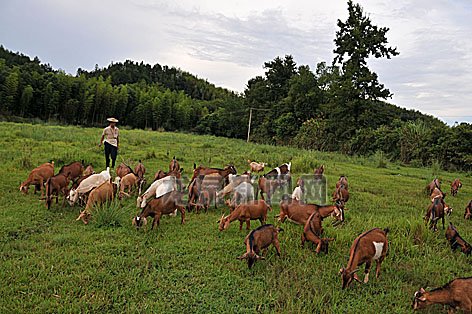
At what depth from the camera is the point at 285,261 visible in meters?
4.59

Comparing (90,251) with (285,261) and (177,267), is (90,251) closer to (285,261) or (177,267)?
(177,267)

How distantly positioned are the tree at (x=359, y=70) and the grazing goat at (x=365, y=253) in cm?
2591

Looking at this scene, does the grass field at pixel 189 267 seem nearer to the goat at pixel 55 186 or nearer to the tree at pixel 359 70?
the goat at pixel 55 186

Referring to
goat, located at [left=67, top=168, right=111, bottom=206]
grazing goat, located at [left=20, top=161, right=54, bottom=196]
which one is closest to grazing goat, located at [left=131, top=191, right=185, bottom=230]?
goat, located at [left=67, top=168, right=111, bottom=206]

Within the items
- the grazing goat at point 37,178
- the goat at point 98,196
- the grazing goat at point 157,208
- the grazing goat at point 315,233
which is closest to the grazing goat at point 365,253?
the grazing goat at point 315,233

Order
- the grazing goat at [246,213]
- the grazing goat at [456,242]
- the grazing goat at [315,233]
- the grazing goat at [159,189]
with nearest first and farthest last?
the grazing goat at [315,233] < the grazing goat at [456,242] < the grazing goat at [246,213] < the grazing goat at [159,189]

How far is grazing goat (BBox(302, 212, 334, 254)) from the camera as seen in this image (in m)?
4.77

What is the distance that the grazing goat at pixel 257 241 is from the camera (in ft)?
13.8

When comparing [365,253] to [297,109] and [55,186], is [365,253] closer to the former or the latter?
[55,186]

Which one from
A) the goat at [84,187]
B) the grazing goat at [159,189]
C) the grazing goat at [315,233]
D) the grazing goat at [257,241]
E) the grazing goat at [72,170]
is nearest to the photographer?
the grazing goat at [257,241]

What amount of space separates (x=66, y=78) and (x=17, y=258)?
42.6m

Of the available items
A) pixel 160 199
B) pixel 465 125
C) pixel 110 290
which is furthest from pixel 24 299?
pixel 465 125

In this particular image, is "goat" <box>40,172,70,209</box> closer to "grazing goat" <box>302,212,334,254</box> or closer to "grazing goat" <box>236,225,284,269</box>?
"grazing goat" <box>236,225,284,269</box>

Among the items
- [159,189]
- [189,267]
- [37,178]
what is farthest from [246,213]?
[37,178]
